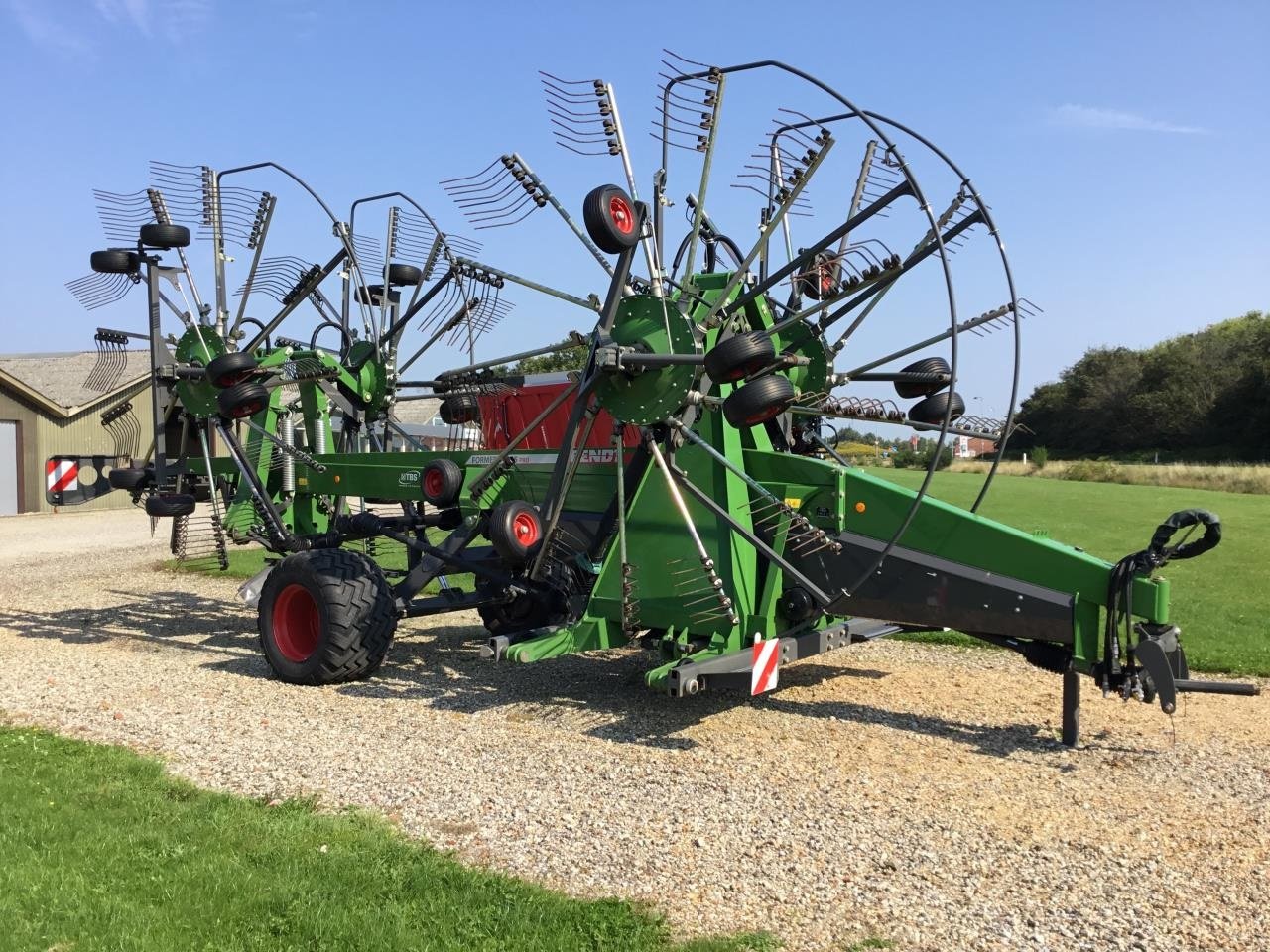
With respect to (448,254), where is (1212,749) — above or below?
below

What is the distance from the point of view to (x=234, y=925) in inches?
152

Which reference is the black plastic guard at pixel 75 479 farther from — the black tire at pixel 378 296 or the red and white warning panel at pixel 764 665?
the red and white warning panel at pixel 764 665

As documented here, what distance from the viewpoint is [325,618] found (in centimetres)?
773

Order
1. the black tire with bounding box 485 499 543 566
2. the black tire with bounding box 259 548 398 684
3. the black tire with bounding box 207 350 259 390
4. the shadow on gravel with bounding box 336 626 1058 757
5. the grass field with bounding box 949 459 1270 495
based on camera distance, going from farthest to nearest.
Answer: the grass field with bounding box 949 459 1270 495, the black tire with bounding box 207 350 259 390, the black tire with bounding box 259 548 398 684, the black tire with bounding box 485 499 543 566, the shadow on gravel with bounding box 336 626 1058 757

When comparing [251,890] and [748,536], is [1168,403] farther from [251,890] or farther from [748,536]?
[251,890]

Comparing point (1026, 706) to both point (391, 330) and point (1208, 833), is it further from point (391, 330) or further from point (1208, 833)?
point (391, 330)

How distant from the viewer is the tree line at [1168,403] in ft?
202

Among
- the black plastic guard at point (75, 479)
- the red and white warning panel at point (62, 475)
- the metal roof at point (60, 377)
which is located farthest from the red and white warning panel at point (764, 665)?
the metal roof at point (60, 377)

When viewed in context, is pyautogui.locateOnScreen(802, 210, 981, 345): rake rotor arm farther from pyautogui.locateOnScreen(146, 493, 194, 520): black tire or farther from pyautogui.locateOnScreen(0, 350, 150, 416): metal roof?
pyautogui.locateOnScreen(0, 350, 150, 416): metal roof

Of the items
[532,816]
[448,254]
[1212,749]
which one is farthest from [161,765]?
[1212,749]

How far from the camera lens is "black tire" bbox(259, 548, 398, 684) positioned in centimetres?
771

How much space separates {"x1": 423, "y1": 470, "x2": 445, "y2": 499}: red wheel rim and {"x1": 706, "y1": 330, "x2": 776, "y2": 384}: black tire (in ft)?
10.0

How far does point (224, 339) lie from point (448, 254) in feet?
7.71

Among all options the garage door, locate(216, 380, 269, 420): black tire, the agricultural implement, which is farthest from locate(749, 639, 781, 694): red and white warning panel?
the garage door
